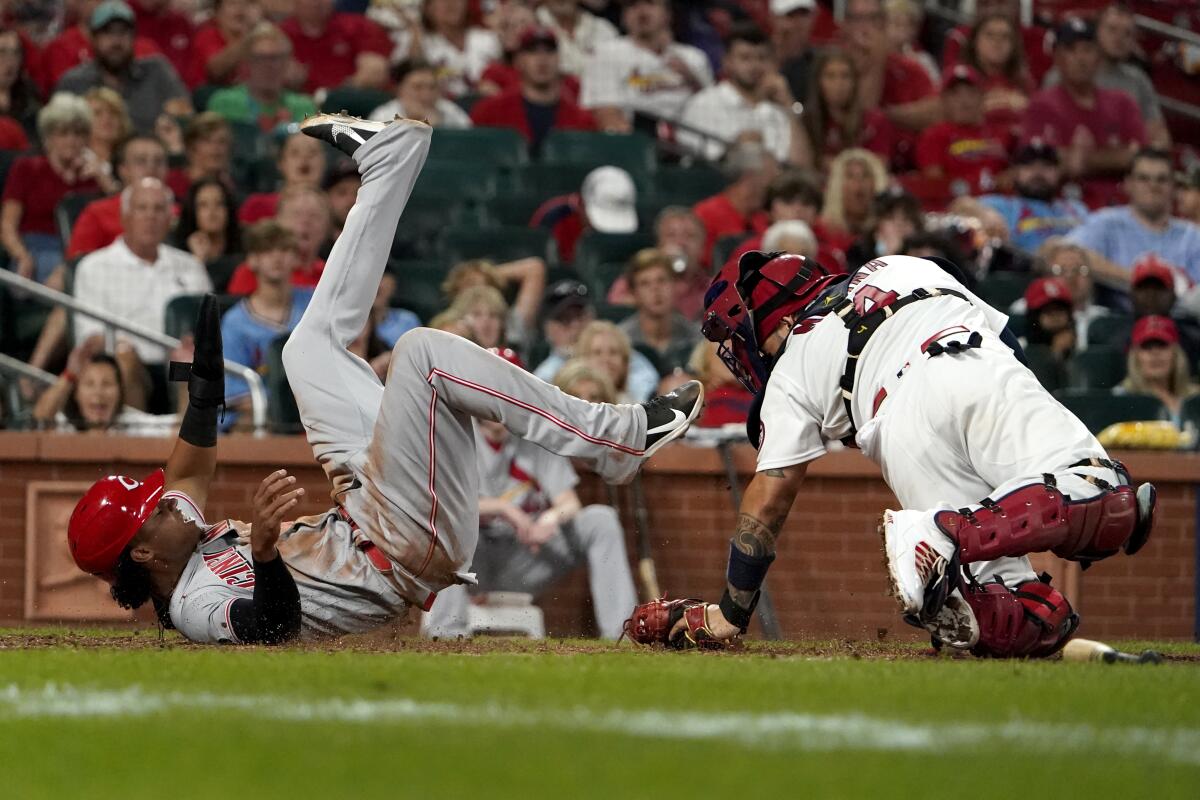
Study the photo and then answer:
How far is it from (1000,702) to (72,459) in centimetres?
621

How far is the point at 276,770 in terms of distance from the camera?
3680 mm

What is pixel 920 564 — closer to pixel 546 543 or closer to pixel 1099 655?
pixel 1099 655

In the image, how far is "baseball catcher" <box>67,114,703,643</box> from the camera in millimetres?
6023

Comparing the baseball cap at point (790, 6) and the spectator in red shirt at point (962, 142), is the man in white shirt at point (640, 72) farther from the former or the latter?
the spectator in red shirt at point (962, 142)

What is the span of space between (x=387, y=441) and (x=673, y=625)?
126 centimetres

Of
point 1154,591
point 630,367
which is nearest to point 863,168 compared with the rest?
point 630,367

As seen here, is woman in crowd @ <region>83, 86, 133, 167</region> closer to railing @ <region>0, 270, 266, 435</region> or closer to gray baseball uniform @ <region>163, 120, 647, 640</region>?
railing @ <region>0, 270, 266, 435</region>

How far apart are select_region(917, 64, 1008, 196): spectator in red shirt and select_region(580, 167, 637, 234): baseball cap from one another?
2.85m

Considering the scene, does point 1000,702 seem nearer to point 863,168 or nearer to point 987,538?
point 987,538

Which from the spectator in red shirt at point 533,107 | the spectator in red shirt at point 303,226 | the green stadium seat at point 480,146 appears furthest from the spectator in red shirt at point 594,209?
the spectator in red shirt at point 303,226

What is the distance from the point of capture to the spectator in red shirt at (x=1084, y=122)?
14000mm

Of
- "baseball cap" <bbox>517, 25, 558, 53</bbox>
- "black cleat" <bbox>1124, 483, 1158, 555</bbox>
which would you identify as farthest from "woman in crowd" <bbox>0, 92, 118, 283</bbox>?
"black cleat" <bbox>1124, 483, 1158, 555</bbox>

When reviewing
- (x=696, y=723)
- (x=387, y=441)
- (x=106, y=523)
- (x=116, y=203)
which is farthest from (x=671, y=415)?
(x=116, y=203)

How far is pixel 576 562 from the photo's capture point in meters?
9.47
